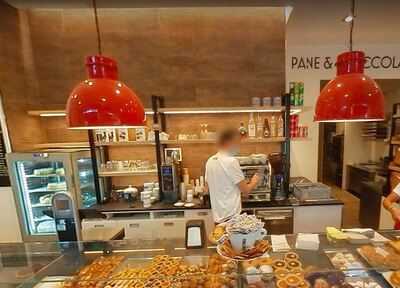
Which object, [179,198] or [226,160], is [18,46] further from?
[226,160]

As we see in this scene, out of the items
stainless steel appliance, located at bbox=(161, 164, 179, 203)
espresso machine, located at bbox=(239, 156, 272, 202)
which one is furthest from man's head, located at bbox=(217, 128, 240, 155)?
stainless steel appliance, located at bbox=(161, 164, 179, 203)

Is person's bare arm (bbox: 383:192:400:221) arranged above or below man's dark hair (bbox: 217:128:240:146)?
below

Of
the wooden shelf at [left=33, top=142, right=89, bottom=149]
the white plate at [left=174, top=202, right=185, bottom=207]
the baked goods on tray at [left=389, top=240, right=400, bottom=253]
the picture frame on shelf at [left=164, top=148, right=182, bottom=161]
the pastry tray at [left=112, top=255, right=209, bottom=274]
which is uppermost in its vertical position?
the wooden shelf at [left=33, top=142, right=89, bottom=149]

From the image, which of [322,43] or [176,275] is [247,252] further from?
[322,43]

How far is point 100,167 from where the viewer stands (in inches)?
116

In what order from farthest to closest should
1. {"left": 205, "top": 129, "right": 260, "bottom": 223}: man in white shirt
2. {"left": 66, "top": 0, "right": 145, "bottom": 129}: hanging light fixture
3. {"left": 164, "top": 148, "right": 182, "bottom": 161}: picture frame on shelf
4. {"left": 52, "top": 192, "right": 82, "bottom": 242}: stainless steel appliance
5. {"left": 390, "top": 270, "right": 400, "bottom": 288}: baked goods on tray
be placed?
{"left": 164, "top": 148, "right": 182, "bottom": 161}: picture frame on shelf → {"left": 205, "top": 129, "right": 260, "bottom": 223}: man in white shirt → {"left": 52, "top": 192, "right": 82, "bottom": 242}: stainless steel appliance → {"left": 390, "top": 270, "right": 400, "bottom": 288}: baked goods on tray → {"left": 66, "top": 0, "right": 145, "bottom": 129}: hanging light fixture

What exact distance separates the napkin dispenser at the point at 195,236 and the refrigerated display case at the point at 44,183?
171 cm

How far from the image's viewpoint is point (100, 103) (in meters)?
1.00

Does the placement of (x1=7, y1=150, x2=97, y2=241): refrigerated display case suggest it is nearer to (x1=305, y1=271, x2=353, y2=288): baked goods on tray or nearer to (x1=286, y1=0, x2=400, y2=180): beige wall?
(x1=305, y1=271, x2=353, y2=288): baked goods on tray

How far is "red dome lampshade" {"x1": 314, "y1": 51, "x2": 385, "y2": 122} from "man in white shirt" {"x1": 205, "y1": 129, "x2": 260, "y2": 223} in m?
1.04

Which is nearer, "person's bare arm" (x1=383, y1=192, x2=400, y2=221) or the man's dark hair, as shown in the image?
"person's bare arm" (x1=383, y1=192, x2=400, y2=221)

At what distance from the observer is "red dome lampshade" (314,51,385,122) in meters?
1.07

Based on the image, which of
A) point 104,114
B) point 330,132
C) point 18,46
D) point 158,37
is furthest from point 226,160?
point 330,132

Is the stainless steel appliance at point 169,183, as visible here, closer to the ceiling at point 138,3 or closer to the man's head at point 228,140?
the man's head at point 228,140
